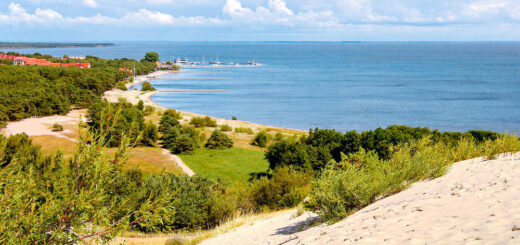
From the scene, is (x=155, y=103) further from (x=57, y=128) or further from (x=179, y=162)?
(x=179, y=162)

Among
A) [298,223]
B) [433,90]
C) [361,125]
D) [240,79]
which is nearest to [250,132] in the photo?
[361,125]

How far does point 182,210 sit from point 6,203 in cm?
1158

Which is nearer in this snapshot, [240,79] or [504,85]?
[504,85]

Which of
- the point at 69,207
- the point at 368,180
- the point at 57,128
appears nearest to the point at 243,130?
the point at 57,128

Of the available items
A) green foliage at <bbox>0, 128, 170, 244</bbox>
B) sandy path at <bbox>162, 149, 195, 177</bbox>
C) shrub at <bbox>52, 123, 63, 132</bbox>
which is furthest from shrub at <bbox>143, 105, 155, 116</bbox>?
green foliage at <bbox>0, 128, 170, 244</bbox>

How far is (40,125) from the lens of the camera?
49625 millimetres

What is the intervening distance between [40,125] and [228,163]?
2769 cm

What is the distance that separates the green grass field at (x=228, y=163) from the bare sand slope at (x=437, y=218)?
16.4 meters

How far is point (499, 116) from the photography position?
220 ft

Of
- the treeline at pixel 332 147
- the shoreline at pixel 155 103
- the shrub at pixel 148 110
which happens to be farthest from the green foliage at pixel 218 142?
the shrub at pixel 148 110

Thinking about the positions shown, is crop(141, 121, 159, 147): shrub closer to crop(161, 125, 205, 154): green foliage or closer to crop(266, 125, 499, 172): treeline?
crop(161, 125, 205, 154): green foliage

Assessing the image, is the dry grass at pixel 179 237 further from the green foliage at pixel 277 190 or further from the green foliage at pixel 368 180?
the green foliage at pixel 277 190

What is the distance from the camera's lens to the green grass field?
1237 inches

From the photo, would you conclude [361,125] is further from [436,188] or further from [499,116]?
[436,188]
